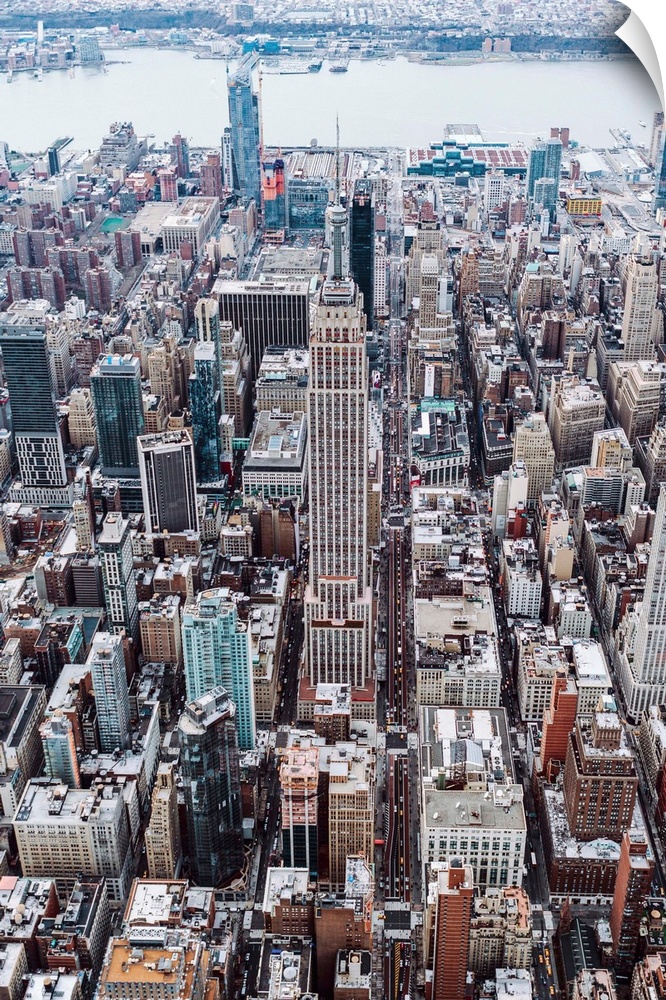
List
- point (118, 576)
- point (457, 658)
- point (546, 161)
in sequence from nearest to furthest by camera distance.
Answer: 1. point (457, 658)
2. point (118, 576)
3. point (546, 161)

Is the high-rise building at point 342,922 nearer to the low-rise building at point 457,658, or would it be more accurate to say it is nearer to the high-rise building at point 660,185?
the low-rise building at point 457,658

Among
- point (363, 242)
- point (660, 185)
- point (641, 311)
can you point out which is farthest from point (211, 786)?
point (660, 185)

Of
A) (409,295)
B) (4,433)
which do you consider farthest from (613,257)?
(4,433)

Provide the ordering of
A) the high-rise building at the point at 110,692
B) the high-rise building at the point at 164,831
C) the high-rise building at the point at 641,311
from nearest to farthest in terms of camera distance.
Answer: the high-rise building at the point at 164,831
the high-rise building at the point at 110,692
the high-rise building at the point at 641,311

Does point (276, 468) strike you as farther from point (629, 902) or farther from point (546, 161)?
point (546, 161)

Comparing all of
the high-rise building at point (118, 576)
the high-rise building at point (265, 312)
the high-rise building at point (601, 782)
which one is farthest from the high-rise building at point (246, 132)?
the high-rise building at point (601, 782)

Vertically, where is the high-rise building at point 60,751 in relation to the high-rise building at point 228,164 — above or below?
below

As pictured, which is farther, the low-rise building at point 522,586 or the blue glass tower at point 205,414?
the blue glass tower at point 205,414

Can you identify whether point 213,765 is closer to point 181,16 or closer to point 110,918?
point 110,918
